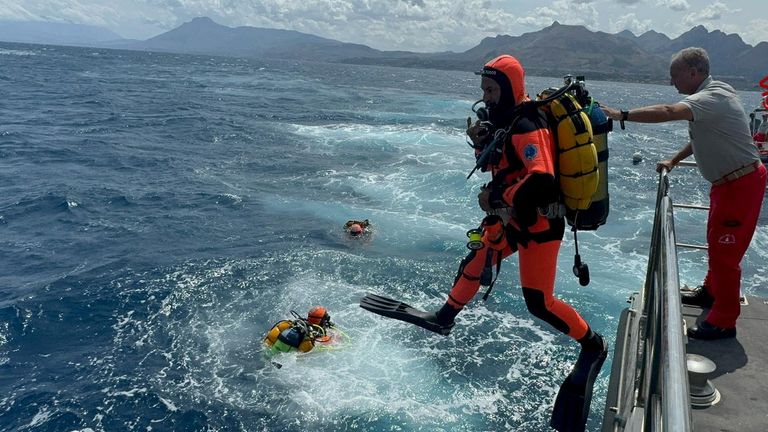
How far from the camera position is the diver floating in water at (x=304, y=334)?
11.0 m

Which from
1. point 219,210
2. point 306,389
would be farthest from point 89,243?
point 306,389

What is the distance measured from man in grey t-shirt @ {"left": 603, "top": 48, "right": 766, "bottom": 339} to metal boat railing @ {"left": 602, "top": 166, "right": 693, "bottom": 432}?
472 millimetres

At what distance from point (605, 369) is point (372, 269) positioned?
6.54 metres

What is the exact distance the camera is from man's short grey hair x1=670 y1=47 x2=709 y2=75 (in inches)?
184

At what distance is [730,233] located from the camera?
15.6 feet

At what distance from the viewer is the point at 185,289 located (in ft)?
45.4

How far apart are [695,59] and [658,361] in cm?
337

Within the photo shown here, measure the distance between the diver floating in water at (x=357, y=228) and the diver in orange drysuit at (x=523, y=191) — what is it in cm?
1213

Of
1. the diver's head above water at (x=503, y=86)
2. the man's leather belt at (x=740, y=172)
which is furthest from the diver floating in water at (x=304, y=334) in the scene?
the man's leather belt at (x=740, y=172)

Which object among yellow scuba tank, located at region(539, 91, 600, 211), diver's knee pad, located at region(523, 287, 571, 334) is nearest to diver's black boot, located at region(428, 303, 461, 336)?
diver's knee pad, located at region(523, 287, 571, 334)

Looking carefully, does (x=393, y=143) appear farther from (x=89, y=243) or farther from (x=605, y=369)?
(x=605, y=369)

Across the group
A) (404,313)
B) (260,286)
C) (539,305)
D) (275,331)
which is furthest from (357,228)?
(539,305)

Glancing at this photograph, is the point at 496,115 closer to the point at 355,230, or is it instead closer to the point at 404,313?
the point at 404,313

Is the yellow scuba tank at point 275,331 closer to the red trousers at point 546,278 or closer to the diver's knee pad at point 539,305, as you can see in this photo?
the red trousers at point 546,278
